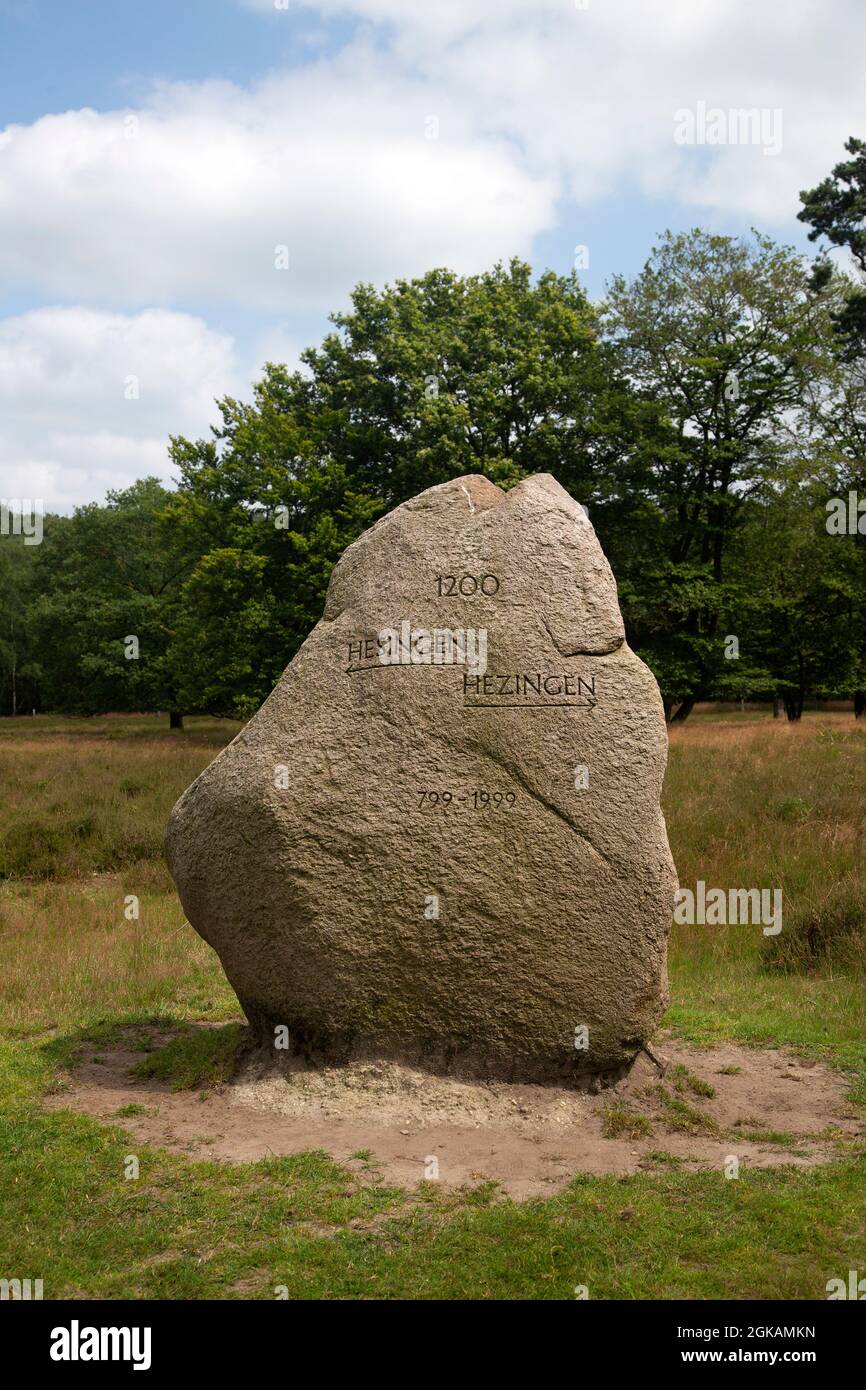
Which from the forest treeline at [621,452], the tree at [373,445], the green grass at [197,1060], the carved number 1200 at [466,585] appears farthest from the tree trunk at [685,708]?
the carved number 1200 at [466,585]

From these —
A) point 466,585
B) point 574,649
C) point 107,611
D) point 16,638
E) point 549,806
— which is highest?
point 107,611

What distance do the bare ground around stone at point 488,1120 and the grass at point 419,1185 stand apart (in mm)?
92

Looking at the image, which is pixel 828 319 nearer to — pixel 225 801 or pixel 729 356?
pixel 729 356

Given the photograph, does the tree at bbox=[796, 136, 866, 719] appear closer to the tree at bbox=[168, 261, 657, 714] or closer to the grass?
the tree at bbox=[168, 261, 657, 714]

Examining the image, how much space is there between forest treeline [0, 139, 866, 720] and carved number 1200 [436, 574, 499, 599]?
21092 millimetres

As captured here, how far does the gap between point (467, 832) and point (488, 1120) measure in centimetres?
153

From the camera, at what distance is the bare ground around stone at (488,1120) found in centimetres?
571

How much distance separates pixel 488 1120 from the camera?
6.17 meters

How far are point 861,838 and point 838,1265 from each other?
302 inches

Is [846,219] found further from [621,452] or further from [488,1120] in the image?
[488,1120]

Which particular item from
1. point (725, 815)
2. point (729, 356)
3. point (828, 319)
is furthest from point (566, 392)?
point (725, 815)

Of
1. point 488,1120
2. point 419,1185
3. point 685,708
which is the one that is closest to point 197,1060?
point 488,1120

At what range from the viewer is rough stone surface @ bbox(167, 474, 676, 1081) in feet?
20.3

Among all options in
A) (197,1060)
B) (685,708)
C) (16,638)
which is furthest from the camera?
(16,638)
